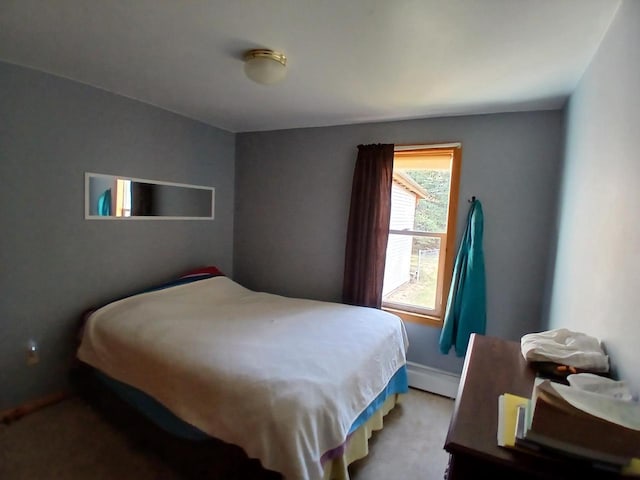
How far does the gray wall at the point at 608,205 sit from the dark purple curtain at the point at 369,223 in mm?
1293

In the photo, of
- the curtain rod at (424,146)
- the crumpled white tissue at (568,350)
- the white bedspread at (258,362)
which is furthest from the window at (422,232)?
the crumpled white tissue at (568,350)

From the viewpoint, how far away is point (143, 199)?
8.85 ft

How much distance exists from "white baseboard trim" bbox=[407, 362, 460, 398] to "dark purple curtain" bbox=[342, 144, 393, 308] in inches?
25.4

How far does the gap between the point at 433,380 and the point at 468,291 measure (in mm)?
860

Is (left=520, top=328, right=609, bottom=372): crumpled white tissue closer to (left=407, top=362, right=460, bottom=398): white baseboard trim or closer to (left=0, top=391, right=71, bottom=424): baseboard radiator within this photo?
(left=407, top=362, right=460, bottom=398): white baseboard trim

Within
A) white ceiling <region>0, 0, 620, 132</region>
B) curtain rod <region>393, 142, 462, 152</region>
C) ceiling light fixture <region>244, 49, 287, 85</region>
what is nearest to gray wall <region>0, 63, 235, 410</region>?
white ceiling <region>0, 0, 620, 132</region>

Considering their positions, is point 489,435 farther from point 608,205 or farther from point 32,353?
point 32,353

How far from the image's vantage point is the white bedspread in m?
1.34

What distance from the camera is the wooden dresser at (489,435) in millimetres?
714

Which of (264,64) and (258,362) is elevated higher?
(264,64)

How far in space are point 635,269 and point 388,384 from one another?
154cm

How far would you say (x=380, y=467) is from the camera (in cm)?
184

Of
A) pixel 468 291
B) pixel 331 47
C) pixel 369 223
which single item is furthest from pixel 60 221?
pixel 468 291

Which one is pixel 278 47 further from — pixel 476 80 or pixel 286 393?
pixel 286 393
